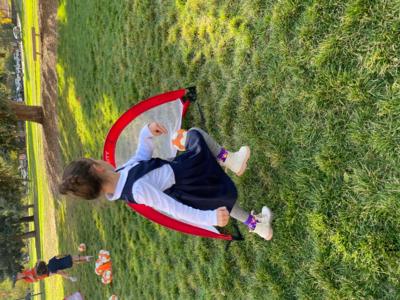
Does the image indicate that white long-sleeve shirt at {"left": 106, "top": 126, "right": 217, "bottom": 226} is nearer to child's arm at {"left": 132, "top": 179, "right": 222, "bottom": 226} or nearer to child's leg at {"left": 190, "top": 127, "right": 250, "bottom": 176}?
child's arm at {"left": 132, "top": 179, "right": 222, "bottom": 226}

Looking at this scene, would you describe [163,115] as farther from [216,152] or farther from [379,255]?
[379,255]

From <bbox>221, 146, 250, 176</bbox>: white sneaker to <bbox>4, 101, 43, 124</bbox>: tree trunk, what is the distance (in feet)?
26.7

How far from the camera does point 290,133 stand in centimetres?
334

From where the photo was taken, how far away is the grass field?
12.9 metres

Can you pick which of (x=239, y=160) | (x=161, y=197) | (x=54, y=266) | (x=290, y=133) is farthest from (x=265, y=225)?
(x=54, y=266)

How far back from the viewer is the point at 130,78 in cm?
638

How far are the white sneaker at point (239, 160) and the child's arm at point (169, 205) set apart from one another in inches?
22.9

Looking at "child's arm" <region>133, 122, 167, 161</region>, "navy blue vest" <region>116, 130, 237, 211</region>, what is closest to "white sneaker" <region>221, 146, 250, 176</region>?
"navy blue vest" <region>116, 130, 237, 211</region>

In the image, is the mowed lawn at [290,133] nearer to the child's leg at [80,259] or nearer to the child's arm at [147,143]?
the child's arm at [147,143]

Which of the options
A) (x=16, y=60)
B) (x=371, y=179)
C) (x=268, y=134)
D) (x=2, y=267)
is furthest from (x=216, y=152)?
(x=16, y=60)

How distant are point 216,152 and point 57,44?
357 inches

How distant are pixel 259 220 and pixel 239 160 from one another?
0.57 m

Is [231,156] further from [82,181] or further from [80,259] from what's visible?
[80,259]

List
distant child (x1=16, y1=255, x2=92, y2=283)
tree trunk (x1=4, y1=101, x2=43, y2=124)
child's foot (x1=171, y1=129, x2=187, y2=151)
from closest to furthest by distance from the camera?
child's foot (x1=171, y1=129, x2=187, y2=151) < distant child (x1=16, y1=255, x2=92, y2=283) < tree trunk (x1=4, y1=101, x2=43, y2=124)
